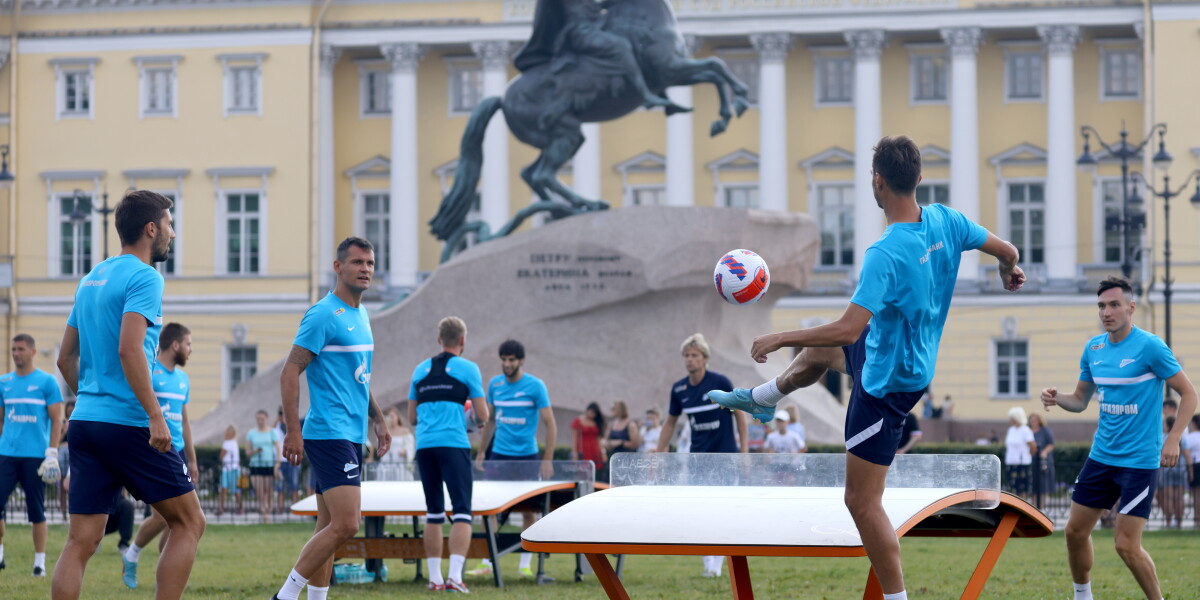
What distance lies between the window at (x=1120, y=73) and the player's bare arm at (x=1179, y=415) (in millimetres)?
50546

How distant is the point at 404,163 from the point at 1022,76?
68.9 feet

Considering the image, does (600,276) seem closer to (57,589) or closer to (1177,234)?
(57,589)

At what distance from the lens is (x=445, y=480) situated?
11.7 metres

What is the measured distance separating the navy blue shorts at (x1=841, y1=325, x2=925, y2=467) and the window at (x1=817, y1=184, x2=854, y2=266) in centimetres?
5277

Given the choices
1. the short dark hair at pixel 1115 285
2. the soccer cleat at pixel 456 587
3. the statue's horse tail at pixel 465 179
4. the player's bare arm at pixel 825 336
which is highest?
the statue's horse tail at pixel 465 179

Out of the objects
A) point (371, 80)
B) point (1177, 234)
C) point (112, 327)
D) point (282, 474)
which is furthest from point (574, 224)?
point (371, 80)

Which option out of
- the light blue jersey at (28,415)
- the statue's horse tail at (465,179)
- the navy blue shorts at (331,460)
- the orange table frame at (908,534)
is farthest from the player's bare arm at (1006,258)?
the statue's horse tail at (465,179)

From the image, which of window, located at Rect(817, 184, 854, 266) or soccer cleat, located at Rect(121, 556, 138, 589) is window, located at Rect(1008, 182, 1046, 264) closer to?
window, located at Rect(817, 184, 854, 266)

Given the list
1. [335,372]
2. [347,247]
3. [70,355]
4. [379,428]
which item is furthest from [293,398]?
[70,355]

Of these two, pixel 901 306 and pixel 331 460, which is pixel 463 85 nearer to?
pixel 331 460

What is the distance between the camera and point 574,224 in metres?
21.8

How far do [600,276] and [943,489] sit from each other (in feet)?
47.6

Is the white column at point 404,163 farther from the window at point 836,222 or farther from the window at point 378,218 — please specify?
the window at point 836,222

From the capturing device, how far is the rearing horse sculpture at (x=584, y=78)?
70.4 ft
